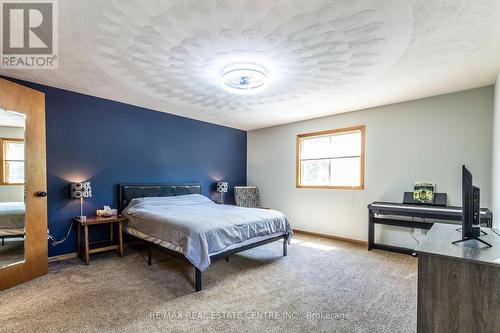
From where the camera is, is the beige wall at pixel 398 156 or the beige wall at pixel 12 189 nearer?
the beige wall at pixel 12 189

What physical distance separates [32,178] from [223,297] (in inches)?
107

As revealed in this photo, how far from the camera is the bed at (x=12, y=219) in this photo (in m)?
2.81

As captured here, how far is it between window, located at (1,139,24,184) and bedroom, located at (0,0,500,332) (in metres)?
0.04

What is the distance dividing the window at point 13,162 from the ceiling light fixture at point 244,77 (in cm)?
262

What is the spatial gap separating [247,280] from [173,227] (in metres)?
1.11

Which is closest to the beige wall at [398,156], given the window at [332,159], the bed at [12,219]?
the window at [332,159]

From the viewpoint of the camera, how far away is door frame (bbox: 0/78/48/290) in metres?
2.76

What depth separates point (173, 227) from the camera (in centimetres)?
294

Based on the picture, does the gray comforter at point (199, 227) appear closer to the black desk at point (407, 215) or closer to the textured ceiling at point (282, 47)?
the black desk at point (407, 215)

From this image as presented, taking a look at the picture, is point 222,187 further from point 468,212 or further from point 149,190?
point 468,212

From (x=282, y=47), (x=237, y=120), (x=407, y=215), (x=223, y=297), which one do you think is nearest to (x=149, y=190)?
(x=237, y=120)

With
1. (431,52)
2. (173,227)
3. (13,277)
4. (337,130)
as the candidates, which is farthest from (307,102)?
(13,277)

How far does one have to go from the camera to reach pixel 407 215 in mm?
3598

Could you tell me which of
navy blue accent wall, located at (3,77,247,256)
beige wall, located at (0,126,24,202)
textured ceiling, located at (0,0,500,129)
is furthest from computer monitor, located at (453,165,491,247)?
navy blue accent wall, located at (3,77,247,256)
